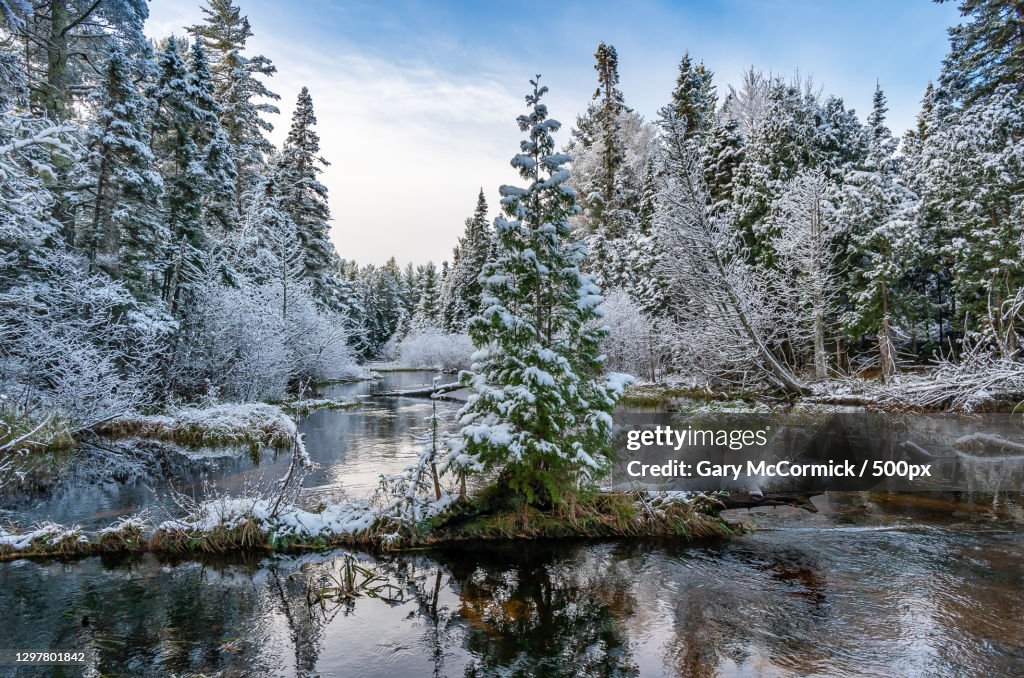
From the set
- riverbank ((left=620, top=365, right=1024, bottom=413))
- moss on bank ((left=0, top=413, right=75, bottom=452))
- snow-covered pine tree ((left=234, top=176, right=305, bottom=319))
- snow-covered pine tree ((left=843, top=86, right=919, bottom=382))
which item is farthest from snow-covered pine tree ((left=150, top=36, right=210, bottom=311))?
snow-covered pine tree ((left=843, top=86, right=919, bottom=382))

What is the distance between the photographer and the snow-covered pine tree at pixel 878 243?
22.6 metres

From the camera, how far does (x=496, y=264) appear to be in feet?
30.0

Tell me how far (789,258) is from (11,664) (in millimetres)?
26119

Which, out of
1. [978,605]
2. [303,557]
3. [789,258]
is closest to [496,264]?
[303,557]

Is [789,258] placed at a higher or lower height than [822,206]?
lower

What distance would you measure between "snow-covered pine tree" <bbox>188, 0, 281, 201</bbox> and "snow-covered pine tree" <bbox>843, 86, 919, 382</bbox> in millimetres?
28913

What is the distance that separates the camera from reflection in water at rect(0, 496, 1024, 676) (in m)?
5.43

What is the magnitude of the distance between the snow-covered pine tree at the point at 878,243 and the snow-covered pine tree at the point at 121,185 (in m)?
26.6

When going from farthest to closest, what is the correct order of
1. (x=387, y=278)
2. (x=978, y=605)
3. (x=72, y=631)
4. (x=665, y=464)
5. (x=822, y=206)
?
(x=387, y=278)
(x=822, y=206)
(x=665, y=464)
(x=978, y=605)
(x=72, y=631)

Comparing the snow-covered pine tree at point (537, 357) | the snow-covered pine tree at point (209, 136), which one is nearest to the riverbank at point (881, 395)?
the snow-covered pine tree at point (537, 357)

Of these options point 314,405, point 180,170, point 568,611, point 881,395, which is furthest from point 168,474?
point 881,395

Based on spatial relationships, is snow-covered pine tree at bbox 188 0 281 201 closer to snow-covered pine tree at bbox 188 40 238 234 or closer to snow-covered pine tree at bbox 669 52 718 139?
snow-covered pine tree at bbox 188 40 238 234

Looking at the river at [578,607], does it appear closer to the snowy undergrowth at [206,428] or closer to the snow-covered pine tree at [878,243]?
the snowy undergrowth at [206,428]

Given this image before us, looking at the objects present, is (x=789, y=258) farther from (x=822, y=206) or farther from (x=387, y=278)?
(x=387, y=278)
